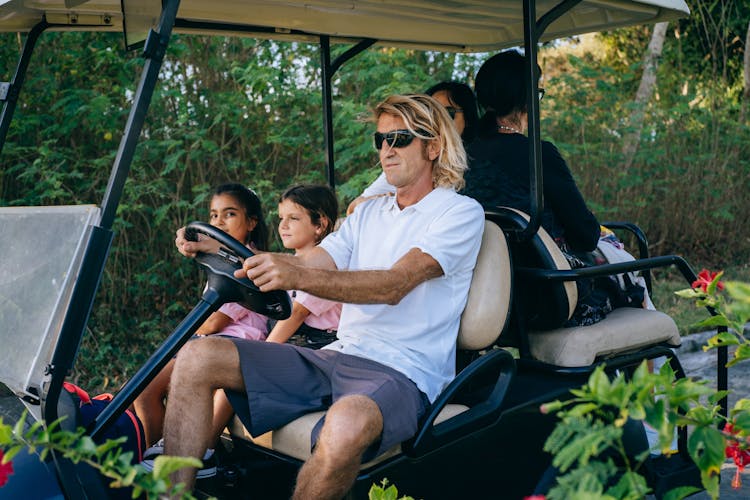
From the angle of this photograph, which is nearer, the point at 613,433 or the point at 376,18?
the point at 613,433

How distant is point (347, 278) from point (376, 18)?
1513 millimetres

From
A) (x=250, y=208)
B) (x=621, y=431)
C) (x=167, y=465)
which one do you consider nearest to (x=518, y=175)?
(x=250, y=208)

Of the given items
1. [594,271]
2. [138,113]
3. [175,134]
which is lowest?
[594,271]

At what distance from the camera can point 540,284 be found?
2.77 meters

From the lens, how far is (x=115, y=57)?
592 centimetres

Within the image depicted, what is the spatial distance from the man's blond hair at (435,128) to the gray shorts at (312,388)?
69cm

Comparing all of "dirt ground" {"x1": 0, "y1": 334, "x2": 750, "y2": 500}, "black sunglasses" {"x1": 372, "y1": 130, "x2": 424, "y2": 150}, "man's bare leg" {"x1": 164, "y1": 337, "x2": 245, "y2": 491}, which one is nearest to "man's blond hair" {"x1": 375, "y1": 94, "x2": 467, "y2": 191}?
"black sunglasses" {"x1": 372, "y1": 130, "x2": 424, "y2": 150}

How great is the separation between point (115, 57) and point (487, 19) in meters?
3.36

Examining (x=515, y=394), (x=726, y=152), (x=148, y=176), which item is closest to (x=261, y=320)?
(x=515, y=394)

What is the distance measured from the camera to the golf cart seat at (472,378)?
7.37 feet

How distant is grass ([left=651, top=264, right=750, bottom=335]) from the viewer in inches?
239

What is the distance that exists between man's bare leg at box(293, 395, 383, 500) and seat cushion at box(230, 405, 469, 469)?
0.32ft

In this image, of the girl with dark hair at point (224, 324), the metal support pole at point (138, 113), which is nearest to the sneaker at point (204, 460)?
the girl with dark hair at point (224, 324)

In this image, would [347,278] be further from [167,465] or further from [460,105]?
[460,105]
